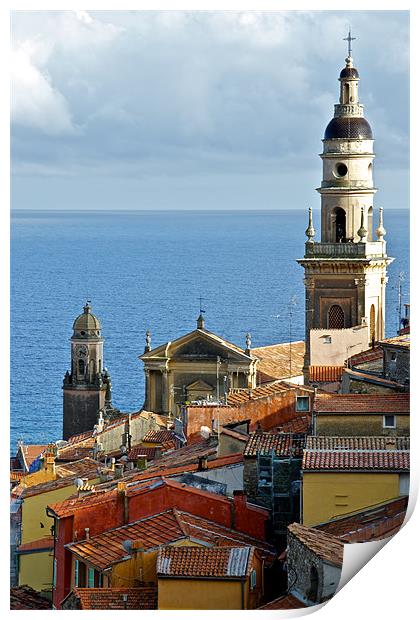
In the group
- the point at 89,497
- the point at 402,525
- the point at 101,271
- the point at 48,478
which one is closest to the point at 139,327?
the point at 101,271

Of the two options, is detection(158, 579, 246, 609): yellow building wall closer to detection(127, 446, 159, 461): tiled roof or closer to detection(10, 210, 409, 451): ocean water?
detection(127, 446, 159, 461): tiled roof

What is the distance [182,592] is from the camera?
12.9 m

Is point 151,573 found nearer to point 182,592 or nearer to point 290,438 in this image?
point 182,592

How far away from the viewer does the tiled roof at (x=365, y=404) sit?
16172 mm

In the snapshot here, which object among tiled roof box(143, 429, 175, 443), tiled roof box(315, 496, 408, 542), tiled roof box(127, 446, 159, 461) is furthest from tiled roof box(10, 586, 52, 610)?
tiled roof box(143, 429, 175, 443)

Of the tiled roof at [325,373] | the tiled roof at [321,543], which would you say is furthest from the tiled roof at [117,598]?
the tiled roof at [325,373]

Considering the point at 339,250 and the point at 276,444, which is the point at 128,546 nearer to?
the point at 276,444

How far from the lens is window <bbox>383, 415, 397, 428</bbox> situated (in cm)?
1602

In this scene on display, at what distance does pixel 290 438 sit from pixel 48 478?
18.7 ft

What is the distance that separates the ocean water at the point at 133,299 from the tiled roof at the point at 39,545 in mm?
18068

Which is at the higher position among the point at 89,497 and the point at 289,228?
the point at 289,228

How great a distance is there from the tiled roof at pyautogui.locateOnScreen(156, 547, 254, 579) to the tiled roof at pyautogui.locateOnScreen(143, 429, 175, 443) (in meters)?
9.96

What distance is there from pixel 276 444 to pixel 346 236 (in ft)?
46.6

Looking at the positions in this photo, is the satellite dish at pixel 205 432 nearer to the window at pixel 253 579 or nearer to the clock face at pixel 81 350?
the window at pixel 253 579
